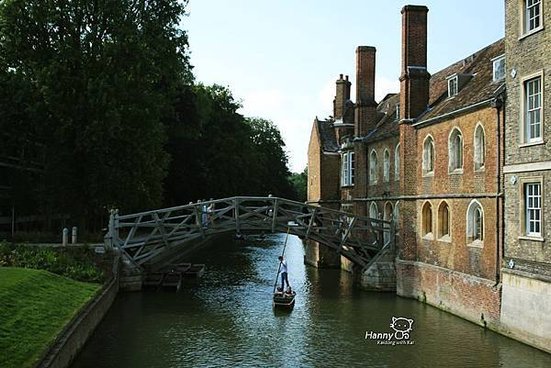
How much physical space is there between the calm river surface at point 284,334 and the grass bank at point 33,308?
1.15 metres

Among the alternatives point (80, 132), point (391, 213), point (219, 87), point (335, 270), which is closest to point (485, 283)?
point (391, 213)

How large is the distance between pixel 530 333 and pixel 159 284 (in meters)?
15.3

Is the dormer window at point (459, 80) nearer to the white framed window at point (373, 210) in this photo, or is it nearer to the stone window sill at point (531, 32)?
the stone window sill at point (531, 32)

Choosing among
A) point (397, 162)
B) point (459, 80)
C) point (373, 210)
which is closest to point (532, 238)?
point (459, 80)

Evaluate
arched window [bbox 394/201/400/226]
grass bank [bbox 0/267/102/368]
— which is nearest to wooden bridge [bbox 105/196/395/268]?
arched window [bbox 394/201/400/226]

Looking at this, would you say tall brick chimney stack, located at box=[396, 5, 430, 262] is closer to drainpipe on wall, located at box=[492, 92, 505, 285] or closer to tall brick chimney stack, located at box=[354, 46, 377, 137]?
tall brick chimney stack, located at box=[354, 46, 377, 137]

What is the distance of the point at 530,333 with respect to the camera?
1658cm

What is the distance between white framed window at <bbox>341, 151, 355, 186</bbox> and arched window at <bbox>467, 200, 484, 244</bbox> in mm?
12778

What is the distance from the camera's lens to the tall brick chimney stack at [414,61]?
25.9m

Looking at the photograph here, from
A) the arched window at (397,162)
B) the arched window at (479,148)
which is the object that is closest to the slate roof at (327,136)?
the arched window at (397,162)

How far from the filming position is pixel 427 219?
976 inches

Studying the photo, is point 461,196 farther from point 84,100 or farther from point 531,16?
point 84,100

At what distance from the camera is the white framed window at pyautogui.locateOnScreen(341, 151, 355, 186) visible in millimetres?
33594

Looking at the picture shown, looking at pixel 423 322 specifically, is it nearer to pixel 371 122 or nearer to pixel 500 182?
pixel 500 182
